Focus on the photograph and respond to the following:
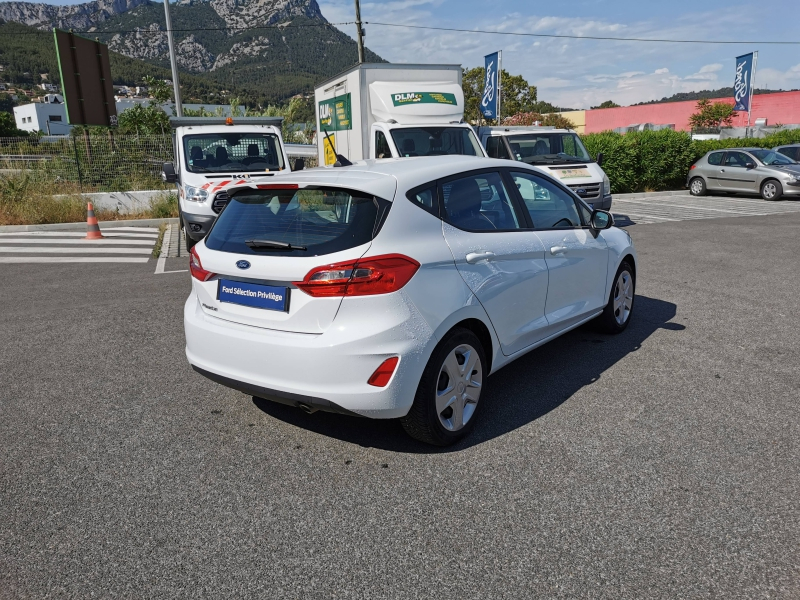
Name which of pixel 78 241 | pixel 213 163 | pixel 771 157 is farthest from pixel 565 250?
pixel 771 157

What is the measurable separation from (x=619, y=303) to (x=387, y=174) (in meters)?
3.04

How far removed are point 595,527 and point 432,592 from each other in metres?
0.88

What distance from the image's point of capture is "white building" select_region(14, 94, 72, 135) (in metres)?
118

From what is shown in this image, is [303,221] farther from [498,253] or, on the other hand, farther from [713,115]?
[713,115]

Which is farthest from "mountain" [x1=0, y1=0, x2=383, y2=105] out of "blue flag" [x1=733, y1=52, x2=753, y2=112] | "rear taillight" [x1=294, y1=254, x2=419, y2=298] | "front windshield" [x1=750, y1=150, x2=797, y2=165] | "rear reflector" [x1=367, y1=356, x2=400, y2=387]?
"rear reflector" [x1=367, y1=356, x2=400, y2=387]

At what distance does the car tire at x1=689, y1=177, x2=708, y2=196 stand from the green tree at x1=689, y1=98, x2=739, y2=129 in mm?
37701

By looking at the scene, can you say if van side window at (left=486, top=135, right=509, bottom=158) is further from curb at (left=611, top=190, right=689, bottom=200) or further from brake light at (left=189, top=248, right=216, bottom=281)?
brake light at (left=189, top=248, right=216, bottom=281)

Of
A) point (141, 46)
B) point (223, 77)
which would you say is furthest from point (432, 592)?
point (141, 46)

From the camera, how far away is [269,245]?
3.44m

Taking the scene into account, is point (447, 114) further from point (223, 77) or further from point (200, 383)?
point (223, 77)

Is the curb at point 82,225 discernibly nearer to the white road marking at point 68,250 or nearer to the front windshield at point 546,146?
the white road marking at point 68,250

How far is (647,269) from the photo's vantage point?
8.88 m

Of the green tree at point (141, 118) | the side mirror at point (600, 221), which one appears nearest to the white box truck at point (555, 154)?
the side mirror at point (600, 221)

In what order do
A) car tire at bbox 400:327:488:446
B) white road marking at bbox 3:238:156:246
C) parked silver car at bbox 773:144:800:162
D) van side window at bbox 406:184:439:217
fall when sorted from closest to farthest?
1. car tire at bbox 400:327:488:446
2. van side window at bbox 406:184:439:217
3. white road marking at bbox 3:238:156:246
4. parked silver car at bbox 773:144:800:162
